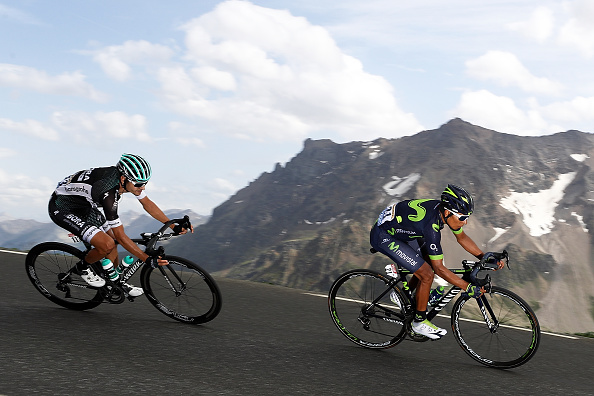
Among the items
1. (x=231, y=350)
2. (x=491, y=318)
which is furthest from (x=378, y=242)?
(x=231, y=350)

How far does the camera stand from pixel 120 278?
6.08m

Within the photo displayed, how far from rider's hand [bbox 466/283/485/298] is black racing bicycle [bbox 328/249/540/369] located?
0.05m

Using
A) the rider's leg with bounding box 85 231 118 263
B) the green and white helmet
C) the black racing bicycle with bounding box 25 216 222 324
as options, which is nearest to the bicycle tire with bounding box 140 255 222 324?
the black racing bicycle with bounding box 25 216 222 324

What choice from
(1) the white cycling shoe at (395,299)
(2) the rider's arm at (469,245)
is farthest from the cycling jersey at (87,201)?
(2) the rider's arm at (469,245)

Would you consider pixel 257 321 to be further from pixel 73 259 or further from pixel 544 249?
pixel 544 249

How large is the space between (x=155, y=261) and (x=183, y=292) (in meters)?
0.45

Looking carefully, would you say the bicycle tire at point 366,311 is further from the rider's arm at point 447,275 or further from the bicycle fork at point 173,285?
the bicycle fork at point 173,285

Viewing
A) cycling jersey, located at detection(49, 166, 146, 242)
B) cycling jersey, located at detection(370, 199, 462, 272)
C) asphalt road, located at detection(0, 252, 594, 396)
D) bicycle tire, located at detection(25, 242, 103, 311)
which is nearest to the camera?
asphalt road, located at detection(0, 252, 594, 396)

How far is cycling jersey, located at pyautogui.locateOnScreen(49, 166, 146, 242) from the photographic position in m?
5.66

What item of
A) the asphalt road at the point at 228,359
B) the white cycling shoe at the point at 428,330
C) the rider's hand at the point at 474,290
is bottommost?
the asphalt road at the point at 228,359

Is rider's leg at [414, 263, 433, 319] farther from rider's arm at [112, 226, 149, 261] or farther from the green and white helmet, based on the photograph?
the green and white helmet

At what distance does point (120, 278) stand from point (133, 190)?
0.95 m

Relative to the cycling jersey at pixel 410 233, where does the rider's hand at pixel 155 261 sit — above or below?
below

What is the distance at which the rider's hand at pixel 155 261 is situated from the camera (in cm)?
589
